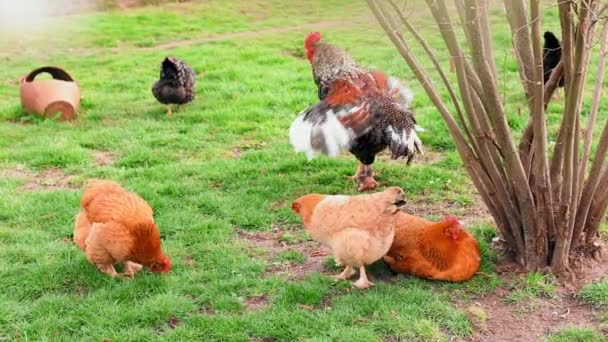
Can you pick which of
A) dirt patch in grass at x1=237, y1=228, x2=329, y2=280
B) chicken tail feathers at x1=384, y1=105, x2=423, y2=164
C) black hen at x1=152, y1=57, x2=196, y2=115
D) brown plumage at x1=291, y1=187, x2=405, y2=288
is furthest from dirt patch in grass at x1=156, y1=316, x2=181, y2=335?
black hen at x1=152, y1=57, x2=196, y2=115

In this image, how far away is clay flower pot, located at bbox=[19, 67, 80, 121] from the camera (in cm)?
853

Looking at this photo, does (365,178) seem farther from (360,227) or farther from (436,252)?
(360,227)

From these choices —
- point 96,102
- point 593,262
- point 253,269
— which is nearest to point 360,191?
point 253,269

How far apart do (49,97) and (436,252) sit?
5.85 m

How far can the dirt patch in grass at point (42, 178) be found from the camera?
6.46 metres

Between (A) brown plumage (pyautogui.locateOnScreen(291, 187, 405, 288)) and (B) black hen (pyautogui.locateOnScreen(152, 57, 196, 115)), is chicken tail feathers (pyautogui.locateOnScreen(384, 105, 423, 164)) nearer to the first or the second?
(A) brown plumage (pyautogui.locateOnScreen(291, 187, 405, 288))

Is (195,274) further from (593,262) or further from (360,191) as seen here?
(593,262)

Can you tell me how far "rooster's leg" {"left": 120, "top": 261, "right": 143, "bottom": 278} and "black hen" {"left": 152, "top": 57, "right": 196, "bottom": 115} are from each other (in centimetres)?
434

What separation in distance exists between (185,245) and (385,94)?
212 centimetres

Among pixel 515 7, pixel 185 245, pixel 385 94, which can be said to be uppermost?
pixel 515 7

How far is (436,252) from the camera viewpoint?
4363 mm

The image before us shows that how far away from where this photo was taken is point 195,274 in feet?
14.9

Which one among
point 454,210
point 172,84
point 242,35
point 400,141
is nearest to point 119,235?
point 400,141

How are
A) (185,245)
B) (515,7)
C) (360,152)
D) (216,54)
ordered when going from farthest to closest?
(216,54) → (360,152) → (185,245) → (515,7)
